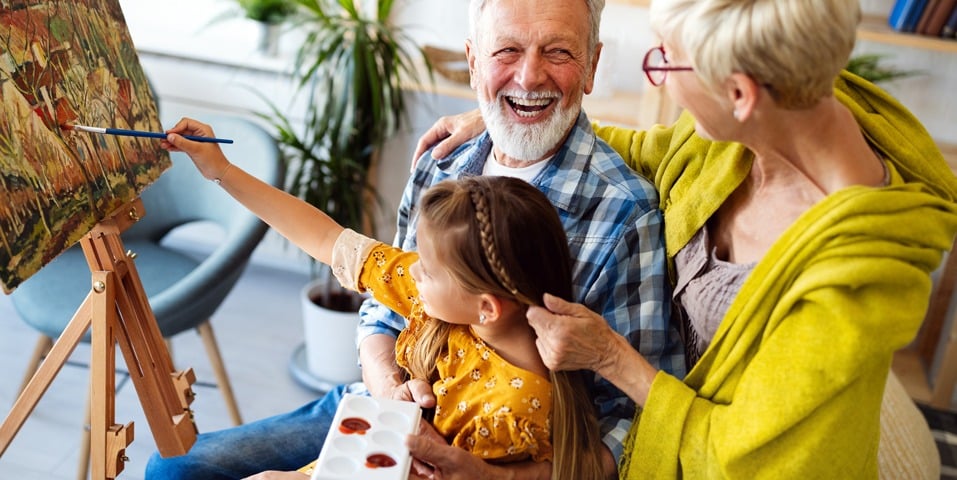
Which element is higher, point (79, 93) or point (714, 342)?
point (79, 93)

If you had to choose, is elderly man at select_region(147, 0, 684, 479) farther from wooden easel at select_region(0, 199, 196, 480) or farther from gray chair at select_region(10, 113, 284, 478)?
gray chair at select_region(10, 113, 284, 478)

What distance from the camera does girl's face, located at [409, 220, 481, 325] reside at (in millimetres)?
1272

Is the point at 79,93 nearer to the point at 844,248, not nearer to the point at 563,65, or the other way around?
the point at 563,65

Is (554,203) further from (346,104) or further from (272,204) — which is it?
(346,104)

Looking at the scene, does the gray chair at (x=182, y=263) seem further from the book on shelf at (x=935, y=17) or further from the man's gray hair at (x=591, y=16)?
the book on shelf at (x=935, y=17)

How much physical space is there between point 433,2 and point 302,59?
2.08 ft

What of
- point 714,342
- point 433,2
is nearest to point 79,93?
point 714,342

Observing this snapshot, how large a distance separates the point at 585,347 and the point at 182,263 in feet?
5.30

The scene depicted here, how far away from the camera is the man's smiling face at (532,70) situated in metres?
1.50

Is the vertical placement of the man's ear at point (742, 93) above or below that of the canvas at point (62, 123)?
above

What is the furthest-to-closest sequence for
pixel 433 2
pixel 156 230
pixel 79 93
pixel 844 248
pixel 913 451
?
pixel 433 2
pixel 156 230
pixel 913 451
pixel 79 93
pixel 844 248

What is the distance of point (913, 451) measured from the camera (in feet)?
6.21

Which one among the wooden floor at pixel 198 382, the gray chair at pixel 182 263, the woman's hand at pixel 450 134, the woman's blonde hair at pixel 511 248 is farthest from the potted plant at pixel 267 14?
the woman's blonde hair at pixel 511 248

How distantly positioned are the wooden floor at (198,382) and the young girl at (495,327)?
149 centimetres
